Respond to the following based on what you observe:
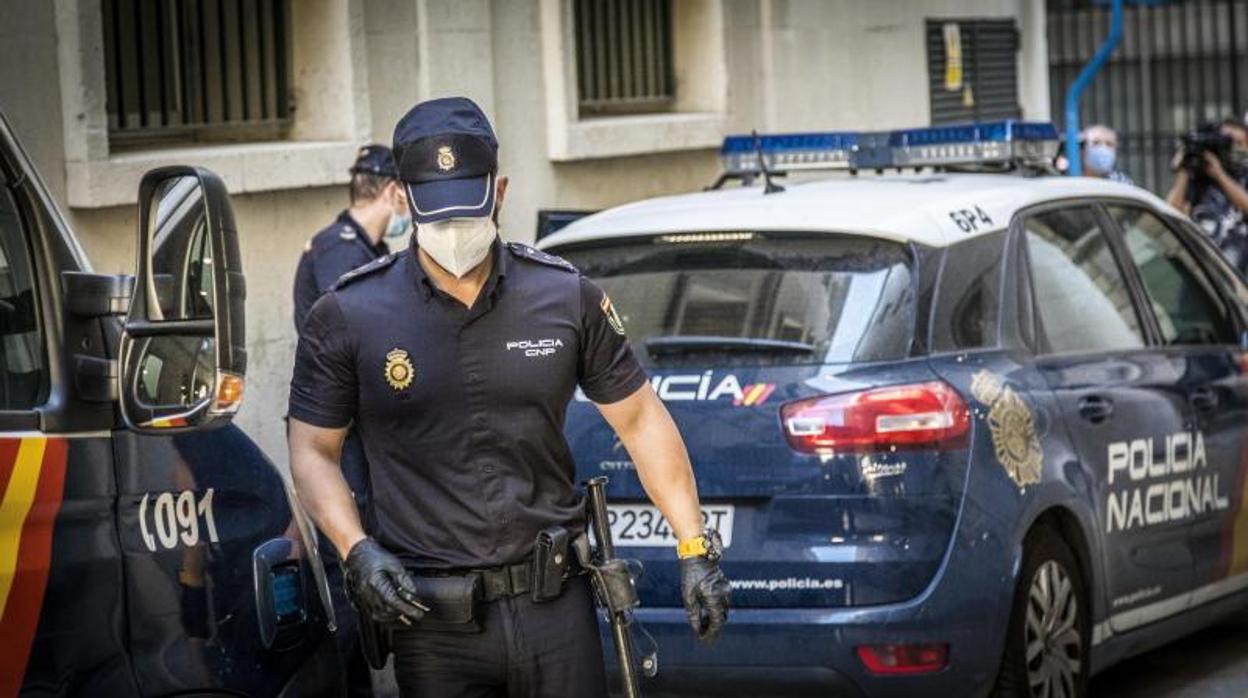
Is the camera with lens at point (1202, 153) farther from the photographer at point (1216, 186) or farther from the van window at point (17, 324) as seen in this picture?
the van window at point (17, 324)

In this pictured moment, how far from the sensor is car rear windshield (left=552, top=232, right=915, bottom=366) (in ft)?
21.5

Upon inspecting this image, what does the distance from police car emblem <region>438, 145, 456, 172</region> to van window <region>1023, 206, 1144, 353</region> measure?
3050mm

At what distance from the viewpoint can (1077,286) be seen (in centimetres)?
749

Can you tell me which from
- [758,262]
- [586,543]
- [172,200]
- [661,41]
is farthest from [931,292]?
[661,41]

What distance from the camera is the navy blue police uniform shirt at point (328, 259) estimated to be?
8352 millimetres

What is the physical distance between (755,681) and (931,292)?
1.17 meters

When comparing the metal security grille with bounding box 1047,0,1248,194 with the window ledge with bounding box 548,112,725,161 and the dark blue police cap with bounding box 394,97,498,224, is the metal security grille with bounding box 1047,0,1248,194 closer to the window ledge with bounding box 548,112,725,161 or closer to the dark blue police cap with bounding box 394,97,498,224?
the window ledge with bounding box 548,112,725,161

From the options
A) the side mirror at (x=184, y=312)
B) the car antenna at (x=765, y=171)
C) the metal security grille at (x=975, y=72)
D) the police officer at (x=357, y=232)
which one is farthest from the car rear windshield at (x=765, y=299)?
the metal security grille at (x=975, y=72)

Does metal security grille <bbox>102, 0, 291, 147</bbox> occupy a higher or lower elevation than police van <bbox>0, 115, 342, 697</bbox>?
higher

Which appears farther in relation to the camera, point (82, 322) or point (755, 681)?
point (755, 681)

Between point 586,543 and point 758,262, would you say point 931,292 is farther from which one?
point 586,543

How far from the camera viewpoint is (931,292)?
670cm

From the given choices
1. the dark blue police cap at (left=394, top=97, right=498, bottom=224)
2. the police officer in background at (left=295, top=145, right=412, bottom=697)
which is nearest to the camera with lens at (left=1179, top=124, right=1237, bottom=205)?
the police officer in background at (left=295, top=145, right=412, bottom=697)

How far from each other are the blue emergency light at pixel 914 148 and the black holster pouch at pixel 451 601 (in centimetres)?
383
